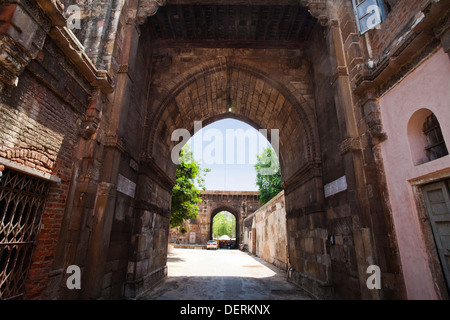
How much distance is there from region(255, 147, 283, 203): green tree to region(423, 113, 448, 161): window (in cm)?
2061

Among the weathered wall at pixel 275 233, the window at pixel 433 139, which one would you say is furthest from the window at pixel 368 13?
the weathered wall at pixel 275 233

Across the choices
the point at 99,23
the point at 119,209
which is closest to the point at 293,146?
the point at 119,209

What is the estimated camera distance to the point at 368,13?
4707 millimetres

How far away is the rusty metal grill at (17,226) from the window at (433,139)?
220 inches

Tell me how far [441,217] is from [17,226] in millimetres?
5462

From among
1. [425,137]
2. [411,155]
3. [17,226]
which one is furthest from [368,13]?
[17,226]

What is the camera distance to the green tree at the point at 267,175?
79.9 feet

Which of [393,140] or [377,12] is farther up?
[377,12]

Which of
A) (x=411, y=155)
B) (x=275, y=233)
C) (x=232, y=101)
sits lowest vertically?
(x=275, y=233)

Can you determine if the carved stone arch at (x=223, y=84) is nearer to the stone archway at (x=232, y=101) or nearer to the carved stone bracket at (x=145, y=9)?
the stone archway at (x=232, y=101)

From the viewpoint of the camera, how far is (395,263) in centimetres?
357

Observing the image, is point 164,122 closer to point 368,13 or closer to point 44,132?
point 44,132
